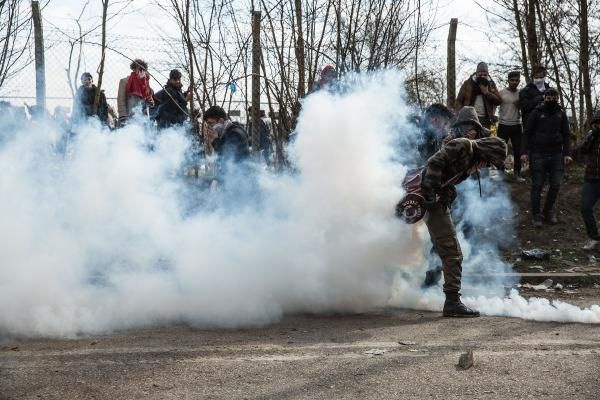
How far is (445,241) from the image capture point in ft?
21.0

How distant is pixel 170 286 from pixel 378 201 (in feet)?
6.52

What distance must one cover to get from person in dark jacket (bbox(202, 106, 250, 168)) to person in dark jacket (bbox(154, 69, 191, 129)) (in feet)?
2.62

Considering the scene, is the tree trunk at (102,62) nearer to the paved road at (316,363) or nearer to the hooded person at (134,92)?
the hooded person at (134,92)

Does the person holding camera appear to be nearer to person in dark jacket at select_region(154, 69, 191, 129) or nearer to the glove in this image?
person in dark jacket at select_region(154, 69, 191, 129)

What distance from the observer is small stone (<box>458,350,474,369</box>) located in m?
4.52

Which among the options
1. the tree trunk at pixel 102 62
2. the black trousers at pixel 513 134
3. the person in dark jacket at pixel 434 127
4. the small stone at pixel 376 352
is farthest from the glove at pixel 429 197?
the tree trunk at pixel 102 62

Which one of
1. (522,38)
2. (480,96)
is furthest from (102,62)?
(522,38)

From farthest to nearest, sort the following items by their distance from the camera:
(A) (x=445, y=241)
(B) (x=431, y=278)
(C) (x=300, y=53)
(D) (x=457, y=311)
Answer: (C) (x=300, y=53) → (B) (x=431, y=278) → (A) (x=445, y=241) → (D) (x=457, y=311)

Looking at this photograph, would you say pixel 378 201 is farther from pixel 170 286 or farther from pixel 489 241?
pixel 489 241

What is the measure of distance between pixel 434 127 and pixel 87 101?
15.5 feet

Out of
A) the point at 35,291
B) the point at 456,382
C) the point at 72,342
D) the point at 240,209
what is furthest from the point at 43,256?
the point at 456,382

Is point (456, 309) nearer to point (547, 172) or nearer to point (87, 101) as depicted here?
point (547, 172)

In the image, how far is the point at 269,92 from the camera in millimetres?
9023

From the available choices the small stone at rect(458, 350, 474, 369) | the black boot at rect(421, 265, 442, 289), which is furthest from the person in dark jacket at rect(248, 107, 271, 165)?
the small stone at rect(458, 350, 474, 369)
